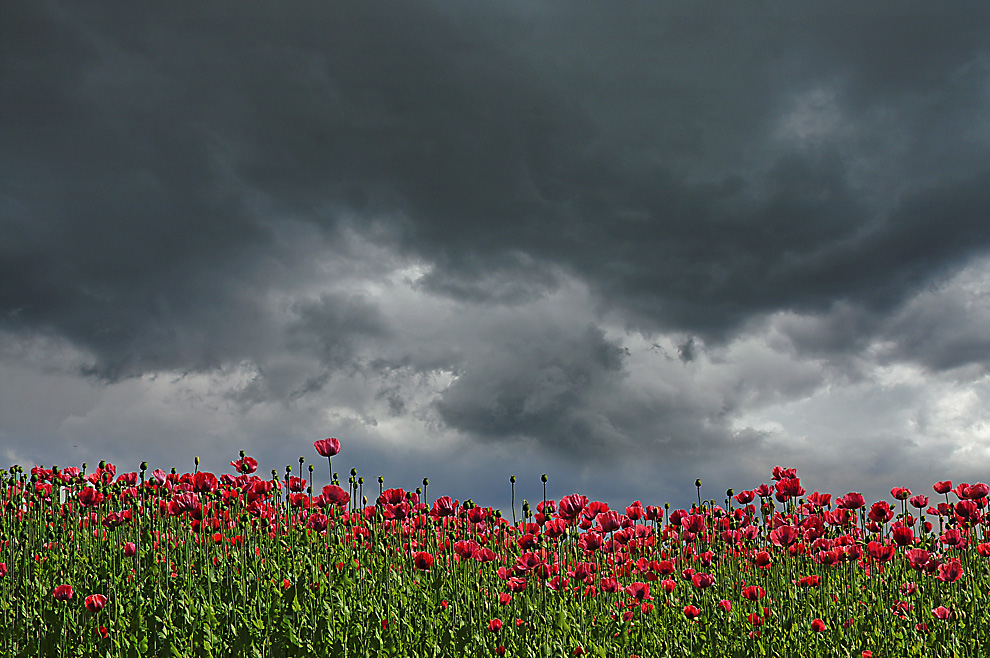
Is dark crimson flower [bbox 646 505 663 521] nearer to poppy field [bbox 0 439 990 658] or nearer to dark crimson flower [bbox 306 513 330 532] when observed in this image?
poppy field [bbox 0 439 990 658]

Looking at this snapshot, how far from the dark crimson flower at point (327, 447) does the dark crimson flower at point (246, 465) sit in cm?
87

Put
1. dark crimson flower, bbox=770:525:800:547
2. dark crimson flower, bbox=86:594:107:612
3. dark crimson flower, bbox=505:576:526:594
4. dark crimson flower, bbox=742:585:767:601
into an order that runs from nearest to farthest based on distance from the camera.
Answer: dark crimson flower, bbox=86:594:107:612, dark crimson flower, bbox=505:576:526:594, dark crimson flower, bbox=742:585:767:601, dark crimson flower, bbox=770:525:800:547

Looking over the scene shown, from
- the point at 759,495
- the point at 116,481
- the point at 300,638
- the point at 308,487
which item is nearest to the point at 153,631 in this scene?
the point at 300,638

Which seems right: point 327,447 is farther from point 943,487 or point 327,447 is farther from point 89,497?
point 943,487

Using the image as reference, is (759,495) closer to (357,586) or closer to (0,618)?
(357,586)

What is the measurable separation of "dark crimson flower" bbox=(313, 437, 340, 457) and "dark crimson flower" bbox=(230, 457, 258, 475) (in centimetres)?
87

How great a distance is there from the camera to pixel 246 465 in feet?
23.1

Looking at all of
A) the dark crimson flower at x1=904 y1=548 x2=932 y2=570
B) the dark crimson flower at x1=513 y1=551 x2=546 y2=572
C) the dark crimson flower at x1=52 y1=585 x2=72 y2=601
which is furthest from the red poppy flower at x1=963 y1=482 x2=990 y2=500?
the dark crimson flower at x1=52 y1=585 x2=72 y2=601

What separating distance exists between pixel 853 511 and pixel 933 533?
1.20 m

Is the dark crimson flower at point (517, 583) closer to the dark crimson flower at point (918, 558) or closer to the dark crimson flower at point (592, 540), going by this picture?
the dark crimson flower at point (592, 540)

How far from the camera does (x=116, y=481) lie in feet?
25.1

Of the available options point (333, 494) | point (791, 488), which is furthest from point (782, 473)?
point (333, 494)

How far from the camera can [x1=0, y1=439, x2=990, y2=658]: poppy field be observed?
5.11 meters

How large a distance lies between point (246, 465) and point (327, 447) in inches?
38.5
